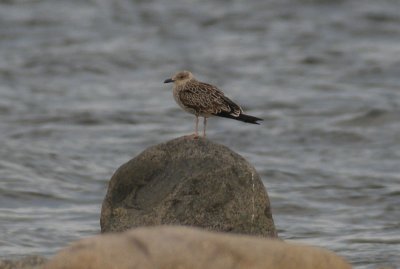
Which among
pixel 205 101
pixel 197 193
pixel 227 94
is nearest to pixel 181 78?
pixel 205 101

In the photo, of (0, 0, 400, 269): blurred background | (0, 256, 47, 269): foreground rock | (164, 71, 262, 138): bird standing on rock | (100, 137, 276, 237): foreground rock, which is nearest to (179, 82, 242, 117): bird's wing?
(164, 71, 262, 138): bird standing on rock

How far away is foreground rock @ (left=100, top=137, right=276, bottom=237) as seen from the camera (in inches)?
394

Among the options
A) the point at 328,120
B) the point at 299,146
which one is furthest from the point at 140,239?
the point at 328,120

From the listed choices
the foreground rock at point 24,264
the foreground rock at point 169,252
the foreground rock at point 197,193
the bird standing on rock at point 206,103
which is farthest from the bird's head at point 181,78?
the foreground rock at point 169,252

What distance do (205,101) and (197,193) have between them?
92cm

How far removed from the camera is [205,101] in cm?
1034

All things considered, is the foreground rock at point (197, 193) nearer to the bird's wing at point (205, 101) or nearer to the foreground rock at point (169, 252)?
the bird's wing at point (205, 101)

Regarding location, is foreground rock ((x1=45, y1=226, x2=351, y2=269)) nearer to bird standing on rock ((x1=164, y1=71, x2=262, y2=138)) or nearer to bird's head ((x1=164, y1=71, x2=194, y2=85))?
bird standing on rock ((x1=164, y1=71, x2=262, y2=138))

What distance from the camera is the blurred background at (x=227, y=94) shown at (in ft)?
48.8

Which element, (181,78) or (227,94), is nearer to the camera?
(181,78)

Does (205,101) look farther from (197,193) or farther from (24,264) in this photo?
(24,264)

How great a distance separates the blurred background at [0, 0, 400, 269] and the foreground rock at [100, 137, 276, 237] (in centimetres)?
250

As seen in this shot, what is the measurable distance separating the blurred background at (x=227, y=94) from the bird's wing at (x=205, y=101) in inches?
115

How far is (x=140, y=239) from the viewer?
7395mm
